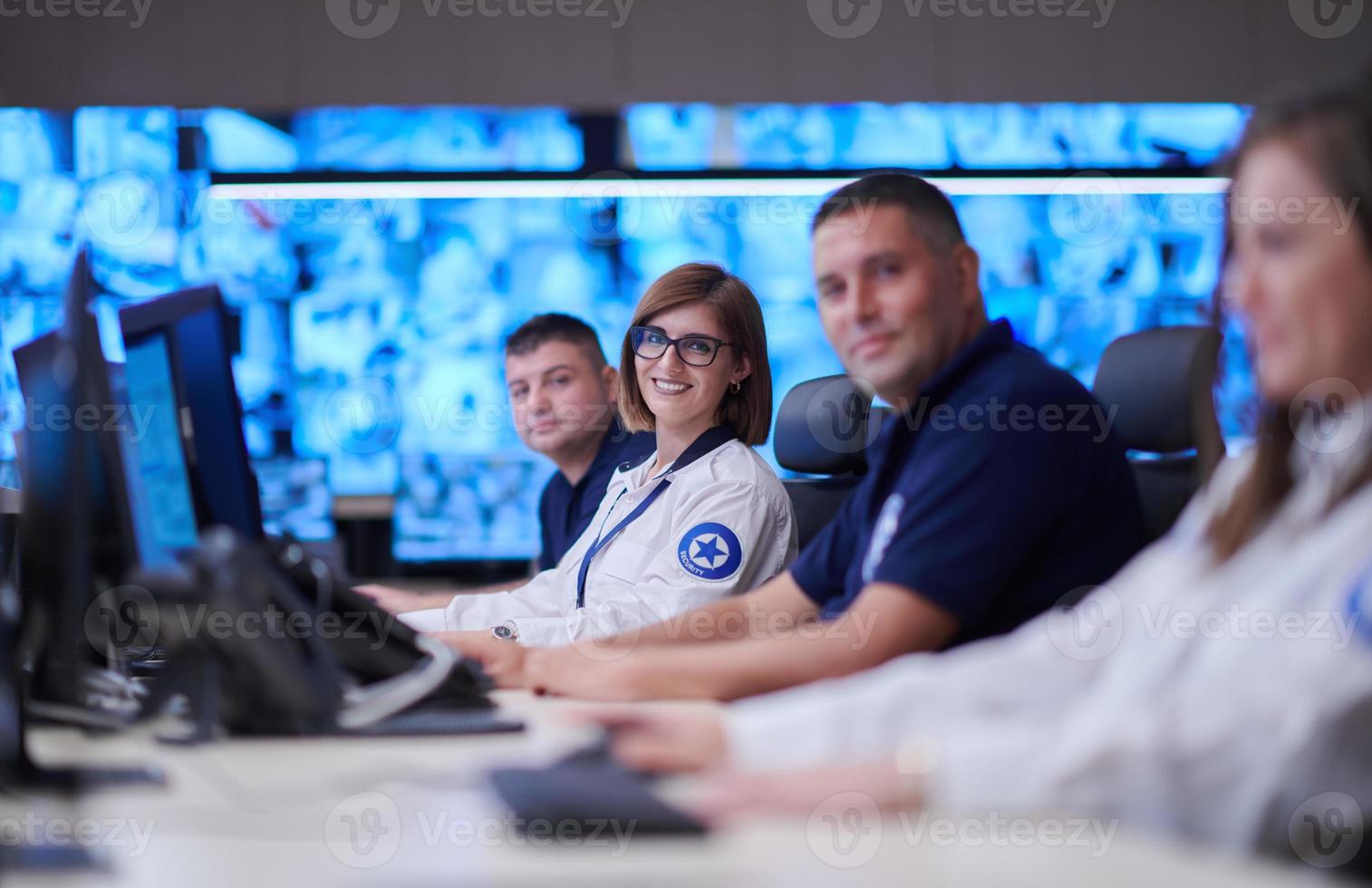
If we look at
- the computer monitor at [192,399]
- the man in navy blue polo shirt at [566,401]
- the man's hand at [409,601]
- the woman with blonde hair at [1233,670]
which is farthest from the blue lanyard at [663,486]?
the woman with blonde hair at [1233,670]

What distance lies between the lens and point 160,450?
1.18 meters

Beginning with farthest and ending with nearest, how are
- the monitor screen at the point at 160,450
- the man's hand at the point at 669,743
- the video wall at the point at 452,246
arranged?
the video wall at the point at 452,246 → the monitor screen at the point at 160,450 → the man's hand at the point at 669,743

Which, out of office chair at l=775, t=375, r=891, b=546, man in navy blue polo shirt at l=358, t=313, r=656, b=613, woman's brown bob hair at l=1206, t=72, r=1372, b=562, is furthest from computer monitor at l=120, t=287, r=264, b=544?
man in navy blue polo shirt at l=358, t=313, r=656, b=613

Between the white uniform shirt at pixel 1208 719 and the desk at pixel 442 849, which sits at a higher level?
the white uniform shirt at pixel 1208 719

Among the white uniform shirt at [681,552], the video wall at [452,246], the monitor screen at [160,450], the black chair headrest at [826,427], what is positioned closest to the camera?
the monitor screen at [160,450]

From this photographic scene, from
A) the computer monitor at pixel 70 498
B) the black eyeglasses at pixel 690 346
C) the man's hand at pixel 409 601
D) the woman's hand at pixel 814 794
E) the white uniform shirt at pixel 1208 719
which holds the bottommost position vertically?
the man's hand at pixel 409 601

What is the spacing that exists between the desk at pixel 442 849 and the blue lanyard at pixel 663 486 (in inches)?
49.5

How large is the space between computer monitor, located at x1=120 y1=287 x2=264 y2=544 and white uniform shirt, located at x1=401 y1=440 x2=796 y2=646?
72cm

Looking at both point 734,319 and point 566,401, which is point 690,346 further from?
point 566,401

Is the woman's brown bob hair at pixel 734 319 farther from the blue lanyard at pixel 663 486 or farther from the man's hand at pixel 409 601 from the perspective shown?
the man's hand at pixel 409 601

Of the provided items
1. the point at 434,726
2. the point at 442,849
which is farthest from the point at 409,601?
the point at 442,849

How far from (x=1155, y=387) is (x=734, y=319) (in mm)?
787

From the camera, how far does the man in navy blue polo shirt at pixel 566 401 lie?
9.07ft

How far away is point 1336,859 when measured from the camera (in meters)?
A: 0.65
